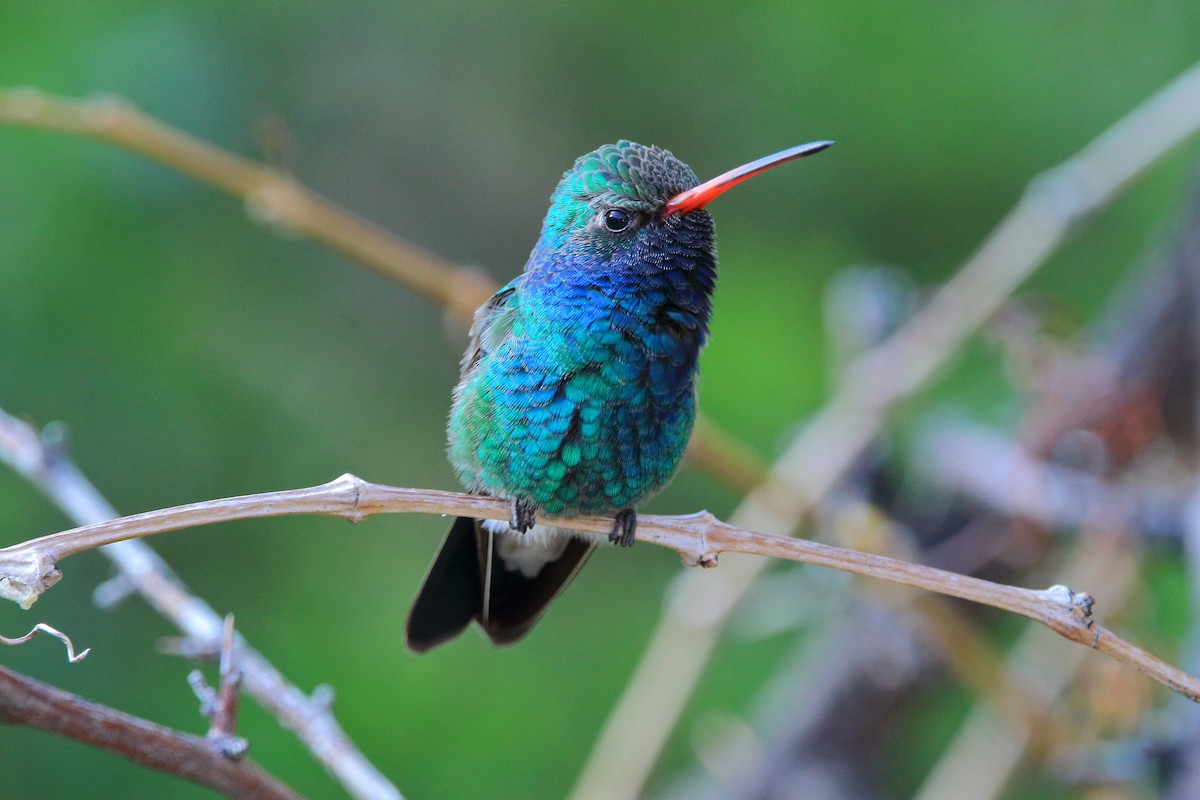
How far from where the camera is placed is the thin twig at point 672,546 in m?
1.41

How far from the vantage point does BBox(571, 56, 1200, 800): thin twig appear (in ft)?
10.5

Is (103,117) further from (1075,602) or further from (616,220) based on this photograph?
(1075,602)

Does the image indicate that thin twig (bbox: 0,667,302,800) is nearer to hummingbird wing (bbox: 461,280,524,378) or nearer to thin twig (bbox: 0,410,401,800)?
thin twig (bbox: 0,410,401,800)

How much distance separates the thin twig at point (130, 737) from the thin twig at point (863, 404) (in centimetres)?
181

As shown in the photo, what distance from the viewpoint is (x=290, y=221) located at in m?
2.90

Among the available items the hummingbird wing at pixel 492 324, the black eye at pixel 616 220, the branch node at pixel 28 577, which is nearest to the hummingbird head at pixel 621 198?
the black eye at pixel 616 220

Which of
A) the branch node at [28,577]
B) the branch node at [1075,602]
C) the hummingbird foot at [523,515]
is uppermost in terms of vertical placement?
the hummingbird foot at [523,515]

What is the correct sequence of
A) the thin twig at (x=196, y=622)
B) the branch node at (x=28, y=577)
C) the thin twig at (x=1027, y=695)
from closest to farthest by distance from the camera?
the branch node at (x=28, y=577), the thin twig at (x=196, y=622), the thin twig at (x=1027, y=695)

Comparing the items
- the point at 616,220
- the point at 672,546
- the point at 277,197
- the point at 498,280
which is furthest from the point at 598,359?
the point at 498,280

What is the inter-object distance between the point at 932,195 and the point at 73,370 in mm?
3950

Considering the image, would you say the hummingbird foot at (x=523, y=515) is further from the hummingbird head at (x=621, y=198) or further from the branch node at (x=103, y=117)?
the branch node at (x=103, y=117)

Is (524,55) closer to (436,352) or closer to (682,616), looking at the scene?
(436,352)

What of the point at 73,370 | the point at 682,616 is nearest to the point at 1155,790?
the point at 682,616

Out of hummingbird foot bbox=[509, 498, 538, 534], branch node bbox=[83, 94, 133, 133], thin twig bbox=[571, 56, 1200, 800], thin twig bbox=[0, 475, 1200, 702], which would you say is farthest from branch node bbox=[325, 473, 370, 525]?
thin twig bbox=[571, 56, 1200, 800]
